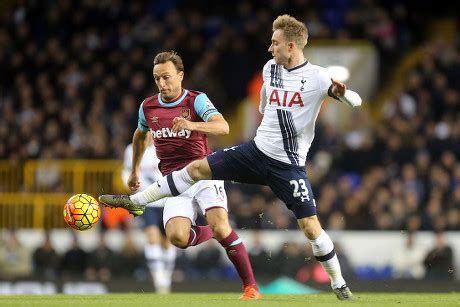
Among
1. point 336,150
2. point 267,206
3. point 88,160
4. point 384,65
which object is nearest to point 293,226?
point 267,206

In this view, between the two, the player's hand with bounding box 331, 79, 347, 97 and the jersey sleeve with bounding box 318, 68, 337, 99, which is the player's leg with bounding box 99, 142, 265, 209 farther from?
the player's hand with bounding box 331, 79, 347, 97

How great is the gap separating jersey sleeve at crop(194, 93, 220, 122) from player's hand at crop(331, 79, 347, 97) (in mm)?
1289

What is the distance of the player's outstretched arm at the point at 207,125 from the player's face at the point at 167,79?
58 centimetres

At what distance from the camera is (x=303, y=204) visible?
381 inches

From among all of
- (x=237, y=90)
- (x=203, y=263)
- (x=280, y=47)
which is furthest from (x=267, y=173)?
(x=237, y=90)

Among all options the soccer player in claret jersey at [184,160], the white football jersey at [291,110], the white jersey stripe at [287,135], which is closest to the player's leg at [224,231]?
the soccer player in claret jersey at [184,160]

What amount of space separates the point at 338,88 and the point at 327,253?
1.47m

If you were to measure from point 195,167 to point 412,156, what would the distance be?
8576mm

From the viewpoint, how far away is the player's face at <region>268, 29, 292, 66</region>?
386 inches

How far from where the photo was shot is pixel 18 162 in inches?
790

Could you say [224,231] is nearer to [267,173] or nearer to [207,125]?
[267,173]

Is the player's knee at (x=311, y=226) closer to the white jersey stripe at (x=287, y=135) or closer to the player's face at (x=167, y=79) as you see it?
the white jersey stripe at (x=287, y=135)

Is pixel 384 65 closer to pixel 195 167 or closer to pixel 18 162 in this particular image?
pixel 18 162

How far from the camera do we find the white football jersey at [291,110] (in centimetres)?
978
